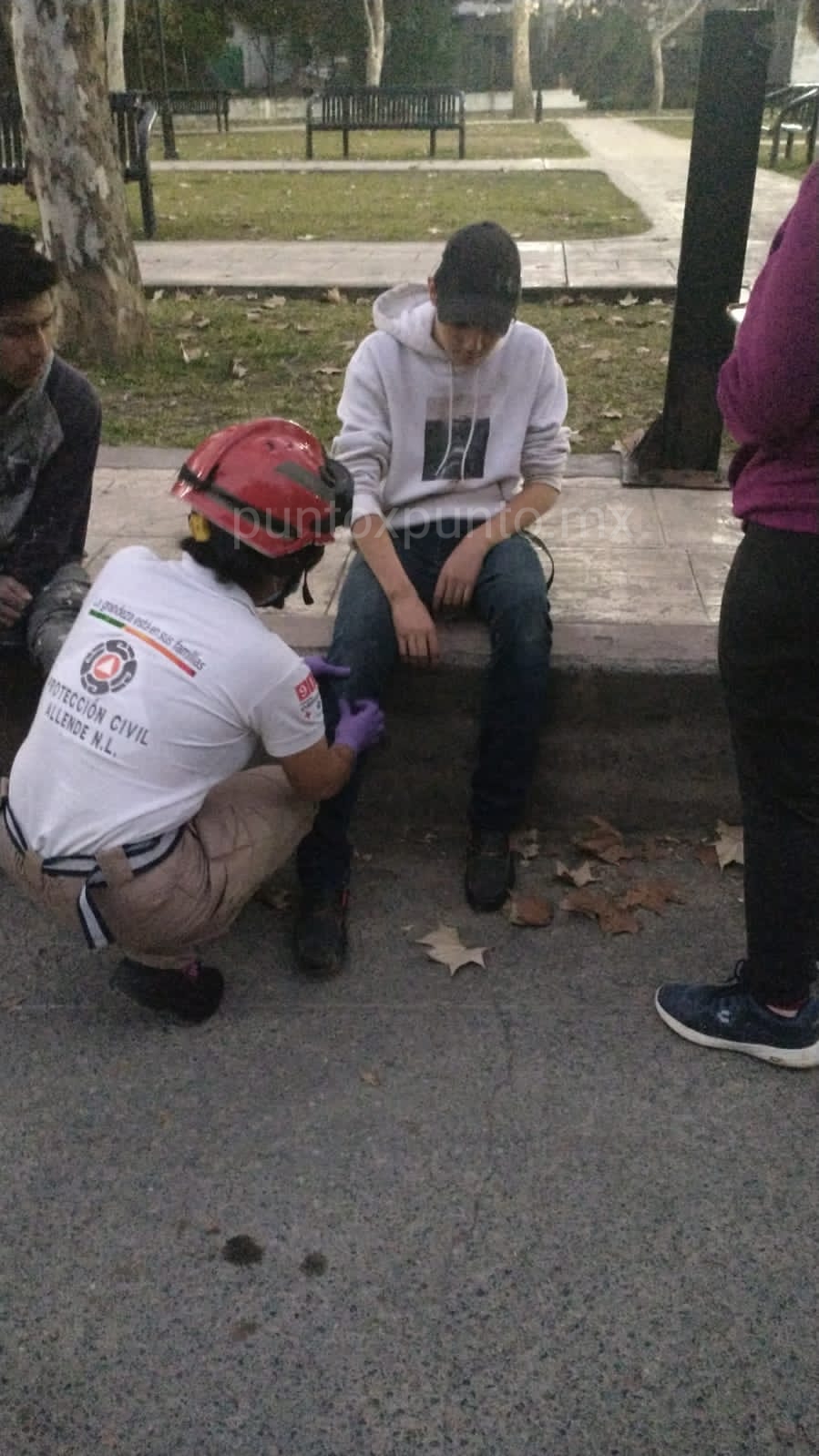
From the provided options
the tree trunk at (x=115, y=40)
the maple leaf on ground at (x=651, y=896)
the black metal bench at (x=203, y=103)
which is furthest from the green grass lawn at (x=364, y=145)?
the maple leaf on ground at (x=651, y=896)

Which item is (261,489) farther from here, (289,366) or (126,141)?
(126,141)

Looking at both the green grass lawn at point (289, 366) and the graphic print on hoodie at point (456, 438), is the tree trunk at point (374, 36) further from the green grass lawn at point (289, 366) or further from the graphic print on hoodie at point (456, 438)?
the graphic print on hoodie at point (456, 438)

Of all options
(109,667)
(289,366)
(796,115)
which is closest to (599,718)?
(109,667)

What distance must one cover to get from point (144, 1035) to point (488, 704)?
3.71 ft

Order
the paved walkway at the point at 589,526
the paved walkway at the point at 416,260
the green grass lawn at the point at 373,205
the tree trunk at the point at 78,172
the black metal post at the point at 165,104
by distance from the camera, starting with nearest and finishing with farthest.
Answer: the paved walkway at the point at 589,526
the tree trunk at the point at 78,172
the paved walkway at the point at 416,260
the green grass lawn at the point at 373,205
the black metal post at the point at 165,104

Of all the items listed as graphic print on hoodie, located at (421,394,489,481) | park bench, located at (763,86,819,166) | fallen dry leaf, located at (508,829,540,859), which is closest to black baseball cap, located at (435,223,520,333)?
graphic print on hoodie, located at (421,394,489,481)

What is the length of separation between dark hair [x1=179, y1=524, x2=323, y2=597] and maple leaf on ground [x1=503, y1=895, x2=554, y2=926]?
1.07m

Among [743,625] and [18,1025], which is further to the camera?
[18,1025]

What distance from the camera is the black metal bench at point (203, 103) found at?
25.2 m

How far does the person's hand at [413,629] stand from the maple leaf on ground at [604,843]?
684 millimetres

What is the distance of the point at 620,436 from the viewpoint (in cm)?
571

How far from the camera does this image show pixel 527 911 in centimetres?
322

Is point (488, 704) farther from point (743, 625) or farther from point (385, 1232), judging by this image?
point (385, 1232)

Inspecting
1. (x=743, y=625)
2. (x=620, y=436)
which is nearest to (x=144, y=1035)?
(x=743, y=625)
